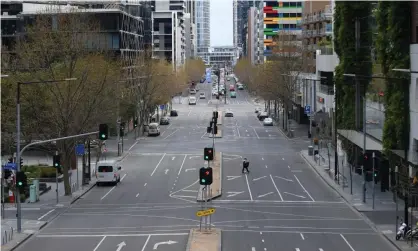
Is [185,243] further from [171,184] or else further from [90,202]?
[171,184]

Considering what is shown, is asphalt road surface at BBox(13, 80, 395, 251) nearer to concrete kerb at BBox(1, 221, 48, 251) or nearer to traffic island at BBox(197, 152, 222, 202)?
concrete kerb at BBox(1, 221, 48, 251)

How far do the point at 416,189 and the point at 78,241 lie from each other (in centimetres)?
1928

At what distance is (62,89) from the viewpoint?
55906mm

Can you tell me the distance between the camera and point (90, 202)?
50.7 metres

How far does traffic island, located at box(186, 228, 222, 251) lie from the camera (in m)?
34.9

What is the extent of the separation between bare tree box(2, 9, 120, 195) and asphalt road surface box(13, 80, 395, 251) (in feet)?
17.0

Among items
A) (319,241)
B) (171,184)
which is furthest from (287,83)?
(319,241)

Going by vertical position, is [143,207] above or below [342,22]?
below

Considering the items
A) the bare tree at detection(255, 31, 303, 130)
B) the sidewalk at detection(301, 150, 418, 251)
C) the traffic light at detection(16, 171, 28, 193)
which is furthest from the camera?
the bare tree at detection(255, 31, 303, 130)

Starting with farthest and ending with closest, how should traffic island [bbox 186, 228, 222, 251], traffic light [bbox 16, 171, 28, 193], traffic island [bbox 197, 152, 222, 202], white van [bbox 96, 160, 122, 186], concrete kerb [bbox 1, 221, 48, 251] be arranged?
white van [bbox 96, 160, 122, 186] < traffic island [bbox 197, 152, 222, 202] < traffic light [bbox 16, 171, 28, 193] < concrete kerb [bbox 1, 221, 48, 251] < traffic island [bbox 186, 228, 222, 251]

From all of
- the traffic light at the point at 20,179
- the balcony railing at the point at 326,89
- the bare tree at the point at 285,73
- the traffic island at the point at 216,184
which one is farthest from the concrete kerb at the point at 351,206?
the bare tree at the point at 285,73

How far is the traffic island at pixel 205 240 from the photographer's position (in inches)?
1372

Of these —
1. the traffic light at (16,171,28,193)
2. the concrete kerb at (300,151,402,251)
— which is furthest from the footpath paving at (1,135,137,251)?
the concrete kerb at (300,151,402,251)

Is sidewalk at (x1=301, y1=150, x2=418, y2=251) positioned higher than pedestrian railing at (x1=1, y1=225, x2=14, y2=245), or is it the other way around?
pedestrian railing at (x1=1, y1=225, x2=14, y2=245)
